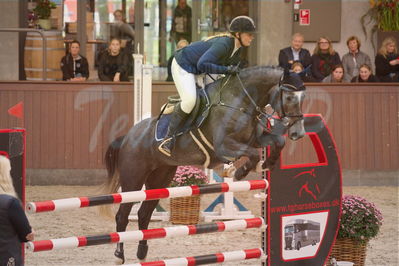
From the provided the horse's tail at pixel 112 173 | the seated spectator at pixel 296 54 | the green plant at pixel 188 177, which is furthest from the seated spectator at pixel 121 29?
the horse's tail at pixel 112 173

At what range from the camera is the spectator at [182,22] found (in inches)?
608

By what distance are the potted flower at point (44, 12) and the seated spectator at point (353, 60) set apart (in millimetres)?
4694

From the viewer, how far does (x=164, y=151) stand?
7418 mm

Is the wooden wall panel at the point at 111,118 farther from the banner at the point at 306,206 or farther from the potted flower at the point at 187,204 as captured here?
the banner at the point at 306,206

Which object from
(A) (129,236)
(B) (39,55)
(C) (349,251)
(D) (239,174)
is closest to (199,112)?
(D) (239,174)

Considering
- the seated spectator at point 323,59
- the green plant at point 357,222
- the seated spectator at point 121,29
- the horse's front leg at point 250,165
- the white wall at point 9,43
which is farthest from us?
the seated spectator at point 121,29

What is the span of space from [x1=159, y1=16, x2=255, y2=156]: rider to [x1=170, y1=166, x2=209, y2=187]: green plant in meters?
2.51

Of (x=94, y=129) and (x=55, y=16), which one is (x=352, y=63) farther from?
(x=55, y=16)

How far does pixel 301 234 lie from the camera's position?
714 centimetres

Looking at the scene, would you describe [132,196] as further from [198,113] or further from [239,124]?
[198,113]

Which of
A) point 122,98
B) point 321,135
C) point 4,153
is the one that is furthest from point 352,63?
point 4,153

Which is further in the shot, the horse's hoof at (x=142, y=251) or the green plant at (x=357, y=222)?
the horse's hoof at (x=142, y=251)

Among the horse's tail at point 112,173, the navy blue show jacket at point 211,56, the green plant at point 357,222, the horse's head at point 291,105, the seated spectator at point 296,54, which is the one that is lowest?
the green plant at point 357,222

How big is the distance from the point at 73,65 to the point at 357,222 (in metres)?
6.43
